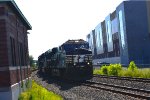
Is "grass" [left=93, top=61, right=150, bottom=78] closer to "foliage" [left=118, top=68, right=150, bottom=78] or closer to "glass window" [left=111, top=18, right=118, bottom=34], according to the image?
"foliage" [left=118, top=68, right=150, bottom=78]

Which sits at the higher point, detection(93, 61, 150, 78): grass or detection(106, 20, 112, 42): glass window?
detection(106, 20, 112, 42): glass window

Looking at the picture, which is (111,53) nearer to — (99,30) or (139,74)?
(99,30)

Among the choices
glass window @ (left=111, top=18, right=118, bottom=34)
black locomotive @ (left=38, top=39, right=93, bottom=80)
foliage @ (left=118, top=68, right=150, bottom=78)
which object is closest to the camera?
foliage @ (left=118, top=68, right=150, bottom=78)

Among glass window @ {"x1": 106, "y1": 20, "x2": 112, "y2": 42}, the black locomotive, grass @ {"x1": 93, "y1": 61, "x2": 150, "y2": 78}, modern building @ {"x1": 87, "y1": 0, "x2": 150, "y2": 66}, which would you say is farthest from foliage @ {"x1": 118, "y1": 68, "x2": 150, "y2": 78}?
glass window @ {"x1": 106, "y1": 20, "x2": 112, "y2": 42}

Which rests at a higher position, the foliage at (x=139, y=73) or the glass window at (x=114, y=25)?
the glass window at (x=114, y=25)

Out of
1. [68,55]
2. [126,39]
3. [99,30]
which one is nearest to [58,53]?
[68,55]

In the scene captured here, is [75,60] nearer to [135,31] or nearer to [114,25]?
[135,31]

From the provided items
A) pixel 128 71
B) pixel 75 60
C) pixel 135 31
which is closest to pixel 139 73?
pixel 128 71

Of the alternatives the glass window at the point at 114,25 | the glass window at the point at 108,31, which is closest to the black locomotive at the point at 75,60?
the glass window at the point at 114,25

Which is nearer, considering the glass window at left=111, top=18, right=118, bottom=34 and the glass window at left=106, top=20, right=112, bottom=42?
the glass window at left=111, top=18, right=118, bottom=34

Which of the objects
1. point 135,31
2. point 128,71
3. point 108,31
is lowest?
point 128,71

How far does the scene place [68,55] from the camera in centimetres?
3175

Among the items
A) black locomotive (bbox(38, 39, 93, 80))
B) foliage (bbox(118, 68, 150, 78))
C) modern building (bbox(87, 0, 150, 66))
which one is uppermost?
modern building (bbox(87, 0, 150, 66))

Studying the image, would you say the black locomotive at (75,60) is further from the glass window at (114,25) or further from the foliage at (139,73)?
the glass window at (114,25)
